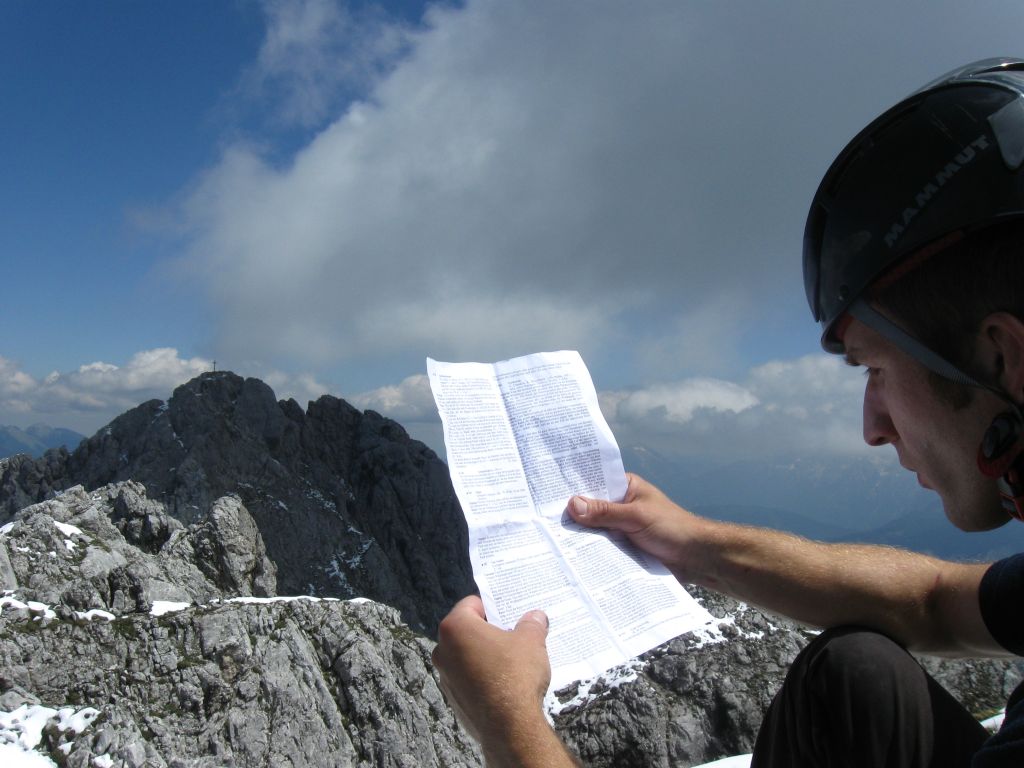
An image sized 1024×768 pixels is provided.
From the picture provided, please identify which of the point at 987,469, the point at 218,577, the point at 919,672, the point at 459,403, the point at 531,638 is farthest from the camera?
the point at 218,577

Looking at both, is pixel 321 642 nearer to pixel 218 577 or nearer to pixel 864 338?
pixel 218 577

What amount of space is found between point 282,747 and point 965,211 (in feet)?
143

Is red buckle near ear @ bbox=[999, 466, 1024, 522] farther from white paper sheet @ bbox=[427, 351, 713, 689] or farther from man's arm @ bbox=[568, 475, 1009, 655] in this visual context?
white paper sheet @ bbox=[427, 351, 713, 689]

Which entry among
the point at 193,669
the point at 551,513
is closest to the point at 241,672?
the point at 193,669

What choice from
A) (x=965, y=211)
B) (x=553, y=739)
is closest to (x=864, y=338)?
(x=965, y=211)

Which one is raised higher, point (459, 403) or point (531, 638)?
point (459, 403)

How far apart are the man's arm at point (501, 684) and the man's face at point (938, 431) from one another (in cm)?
198

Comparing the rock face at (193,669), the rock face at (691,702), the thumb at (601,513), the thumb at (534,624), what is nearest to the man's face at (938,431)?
the thumb at (601,513)

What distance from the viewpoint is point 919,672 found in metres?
2.77

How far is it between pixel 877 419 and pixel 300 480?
3626 inches

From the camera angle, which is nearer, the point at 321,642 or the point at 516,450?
the point at 516,450

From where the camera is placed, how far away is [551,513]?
4.20 metres

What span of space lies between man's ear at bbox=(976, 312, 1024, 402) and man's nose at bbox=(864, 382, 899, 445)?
740mm

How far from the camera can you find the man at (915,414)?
7.54 feet
